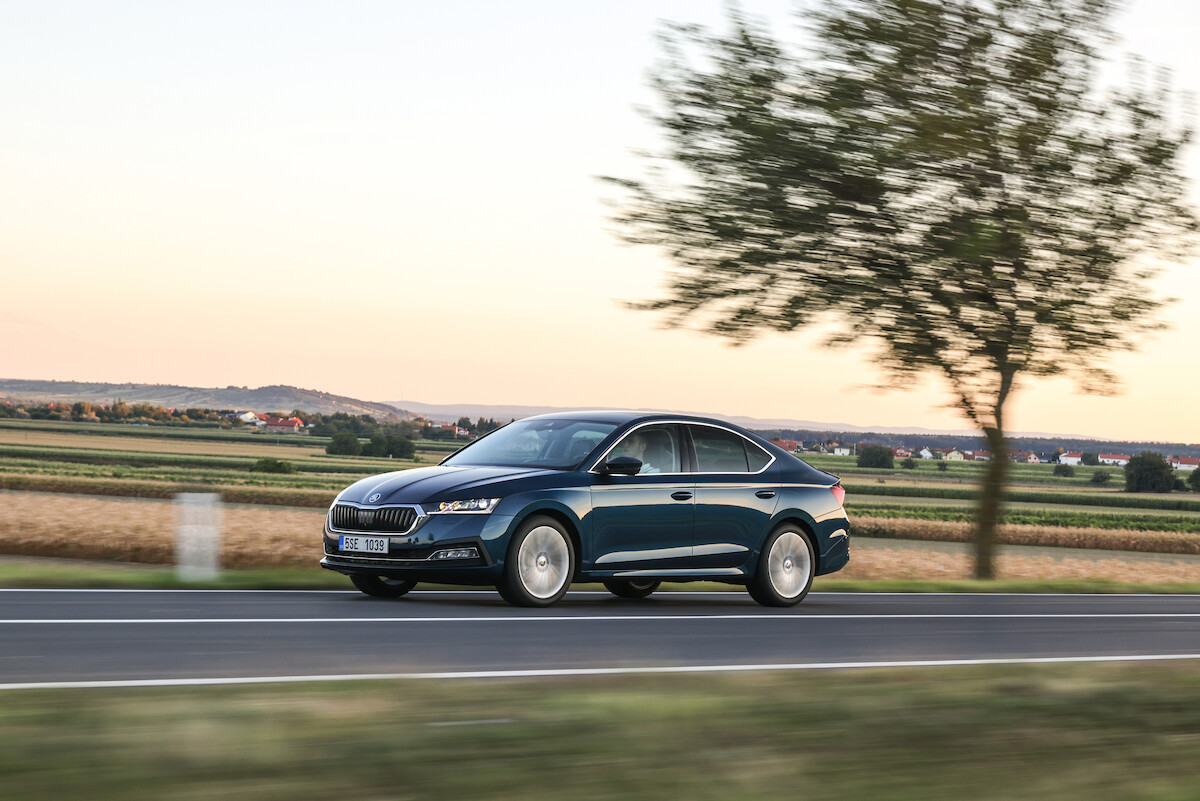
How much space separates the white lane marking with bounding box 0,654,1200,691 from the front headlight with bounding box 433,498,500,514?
132 inches

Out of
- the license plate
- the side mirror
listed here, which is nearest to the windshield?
the side mirror

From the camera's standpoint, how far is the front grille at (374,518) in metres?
11.0

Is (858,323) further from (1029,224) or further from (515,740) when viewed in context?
(515,740)

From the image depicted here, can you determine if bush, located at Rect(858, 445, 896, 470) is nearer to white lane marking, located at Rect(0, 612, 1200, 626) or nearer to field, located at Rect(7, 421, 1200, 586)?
field, located at Rect(7, 421, 1200, 586)

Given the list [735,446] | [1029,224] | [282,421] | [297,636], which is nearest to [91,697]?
[297,636]

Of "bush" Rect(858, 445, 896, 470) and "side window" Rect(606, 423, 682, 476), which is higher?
"side window" Rect(606, 423, 682, 476)

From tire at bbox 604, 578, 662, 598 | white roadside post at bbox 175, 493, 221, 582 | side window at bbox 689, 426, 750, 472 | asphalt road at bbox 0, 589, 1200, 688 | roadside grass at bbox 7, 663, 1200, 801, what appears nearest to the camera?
roadside grass at bbox 7, 663, 1200, 801

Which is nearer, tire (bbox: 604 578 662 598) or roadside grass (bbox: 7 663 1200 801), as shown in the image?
roadside grass (bbox: 7 663 1200 801)

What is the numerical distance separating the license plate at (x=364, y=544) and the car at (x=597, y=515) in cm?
1

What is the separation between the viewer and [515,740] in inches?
205

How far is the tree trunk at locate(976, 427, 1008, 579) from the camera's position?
66.8 ft

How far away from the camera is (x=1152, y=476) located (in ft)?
370

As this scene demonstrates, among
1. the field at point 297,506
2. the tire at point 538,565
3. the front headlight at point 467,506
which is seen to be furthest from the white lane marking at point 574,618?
the field at point 297,506

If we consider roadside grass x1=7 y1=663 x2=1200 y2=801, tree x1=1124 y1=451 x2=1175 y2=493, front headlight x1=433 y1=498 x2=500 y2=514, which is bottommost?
tree x1=1124 y1=451 x2=1175 y2=493
